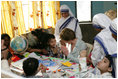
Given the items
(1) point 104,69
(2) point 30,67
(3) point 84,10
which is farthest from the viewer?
(3) point 84,10

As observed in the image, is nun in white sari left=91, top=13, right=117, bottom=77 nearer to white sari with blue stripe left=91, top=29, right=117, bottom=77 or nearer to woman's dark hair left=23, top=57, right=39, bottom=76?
white sari with blue stripe left=91, top=29, right=117, bottom=77

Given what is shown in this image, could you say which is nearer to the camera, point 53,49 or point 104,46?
point 104,46

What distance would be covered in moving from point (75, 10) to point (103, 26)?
3559 millimetres

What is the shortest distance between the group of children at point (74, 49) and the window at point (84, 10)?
7.68ft

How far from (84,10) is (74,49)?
346cm

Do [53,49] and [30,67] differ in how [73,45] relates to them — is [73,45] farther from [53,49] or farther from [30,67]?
[30,67]

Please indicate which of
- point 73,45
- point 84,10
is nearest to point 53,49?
point 73,45

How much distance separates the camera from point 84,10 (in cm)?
548

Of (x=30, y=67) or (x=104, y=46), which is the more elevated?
(x=104, y=46)

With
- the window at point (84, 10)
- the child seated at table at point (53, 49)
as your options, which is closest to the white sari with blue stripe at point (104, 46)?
the child seated at table at point (53, 49)

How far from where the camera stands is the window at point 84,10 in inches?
213

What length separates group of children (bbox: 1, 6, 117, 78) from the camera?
1.58 meters

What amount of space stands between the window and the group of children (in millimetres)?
2342

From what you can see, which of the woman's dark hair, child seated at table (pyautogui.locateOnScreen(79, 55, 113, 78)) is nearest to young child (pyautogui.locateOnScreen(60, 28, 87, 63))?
child seated at table (pyautogui.locateOnScreen(79, 55, 113, 78))
